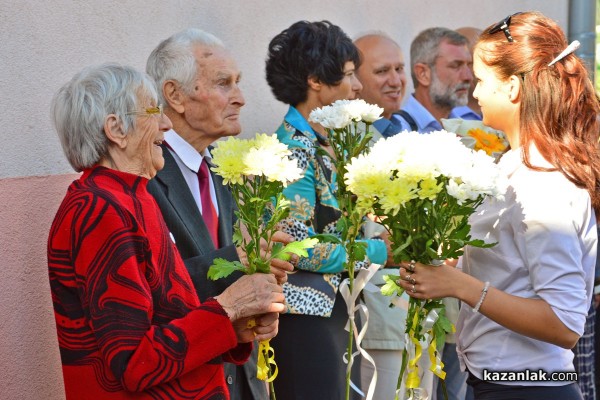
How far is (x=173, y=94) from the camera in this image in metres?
3.80

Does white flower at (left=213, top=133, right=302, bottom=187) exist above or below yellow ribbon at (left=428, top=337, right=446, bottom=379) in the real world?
above

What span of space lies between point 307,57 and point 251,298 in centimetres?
191

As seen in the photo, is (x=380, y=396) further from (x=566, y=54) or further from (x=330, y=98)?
(x=566, y=54)

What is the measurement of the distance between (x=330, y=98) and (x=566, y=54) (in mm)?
1511

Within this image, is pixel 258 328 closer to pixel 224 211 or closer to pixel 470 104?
pixel 224 211

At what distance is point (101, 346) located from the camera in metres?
2.57

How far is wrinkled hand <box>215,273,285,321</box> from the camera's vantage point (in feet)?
9.16

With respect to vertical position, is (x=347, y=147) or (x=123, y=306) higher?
(x=347, y=147)

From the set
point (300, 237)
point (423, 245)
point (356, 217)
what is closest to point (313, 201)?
point (300, 237)

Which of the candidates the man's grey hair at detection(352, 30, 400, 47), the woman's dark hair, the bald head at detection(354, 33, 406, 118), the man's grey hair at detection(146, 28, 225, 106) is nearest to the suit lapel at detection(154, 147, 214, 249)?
the man's grey hair at detection(146, 28, 225, 106)

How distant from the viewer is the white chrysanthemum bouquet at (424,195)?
2689mm

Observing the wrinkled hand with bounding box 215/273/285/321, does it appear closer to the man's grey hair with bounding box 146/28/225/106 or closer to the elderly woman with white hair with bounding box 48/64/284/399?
the elderly woman with white hair with bounding box 48/64/284/399

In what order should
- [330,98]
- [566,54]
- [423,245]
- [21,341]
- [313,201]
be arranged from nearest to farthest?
[423,245]
[566,54]
[21,341]
[313,201]
[330,98]

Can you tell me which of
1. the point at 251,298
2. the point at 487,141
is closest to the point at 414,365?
the point at 251,298
